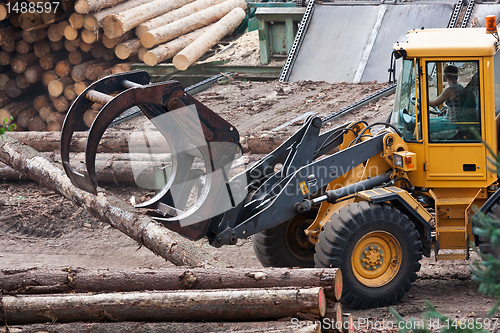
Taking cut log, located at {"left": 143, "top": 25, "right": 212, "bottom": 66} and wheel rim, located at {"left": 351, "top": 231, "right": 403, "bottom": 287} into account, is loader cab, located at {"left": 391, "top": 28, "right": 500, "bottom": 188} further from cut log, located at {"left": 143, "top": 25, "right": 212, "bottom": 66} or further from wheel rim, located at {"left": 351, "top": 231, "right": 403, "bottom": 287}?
cut log, located at {"left": 143, "top": 25, "right": 212, "bottom": 66}

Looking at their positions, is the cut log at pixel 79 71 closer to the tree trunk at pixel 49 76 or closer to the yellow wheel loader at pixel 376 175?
the tree trunk at pixel 49 76

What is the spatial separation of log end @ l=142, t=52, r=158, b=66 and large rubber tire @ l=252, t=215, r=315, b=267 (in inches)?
328

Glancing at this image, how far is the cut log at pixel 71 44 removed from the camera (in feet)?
41.7

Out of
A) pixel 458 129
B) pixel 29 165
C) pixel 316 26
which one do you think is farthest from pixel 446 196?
pixel 316 26

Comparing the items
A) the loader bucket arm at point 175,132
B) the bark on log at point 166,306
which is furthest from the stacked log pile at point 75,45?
the bark on log at point 166,306

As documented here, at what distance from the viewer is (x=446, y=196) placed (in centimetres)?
516

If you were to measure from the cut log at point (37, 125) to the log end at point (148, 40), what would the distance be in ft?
11.8

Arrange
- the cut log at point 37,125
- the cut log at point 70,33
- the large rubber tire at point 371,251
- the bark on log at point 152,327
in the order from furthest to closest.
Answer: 1. the cut log at point 37,125
2. the cut log at point 70,33
3. the large rubber tire at point 371,251
4. the bark on log at point 152,327

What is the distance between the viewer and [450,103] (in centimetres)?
496

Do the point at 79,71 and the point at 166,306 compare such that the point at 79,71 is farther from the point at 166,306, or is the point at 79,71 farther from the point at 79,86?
the point at 166,306

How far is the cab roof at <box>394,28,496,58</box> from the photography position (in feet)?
15.6

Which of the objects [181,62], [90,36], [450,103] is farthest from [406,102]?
[90,36]

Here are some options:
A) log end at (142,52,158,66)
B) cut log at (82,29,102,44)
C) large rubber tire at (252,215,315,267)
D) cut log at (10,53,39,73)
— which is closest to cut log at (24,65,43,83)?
cut log at (10,53,39,73)

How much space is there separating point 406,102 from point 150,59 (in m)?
9.14
